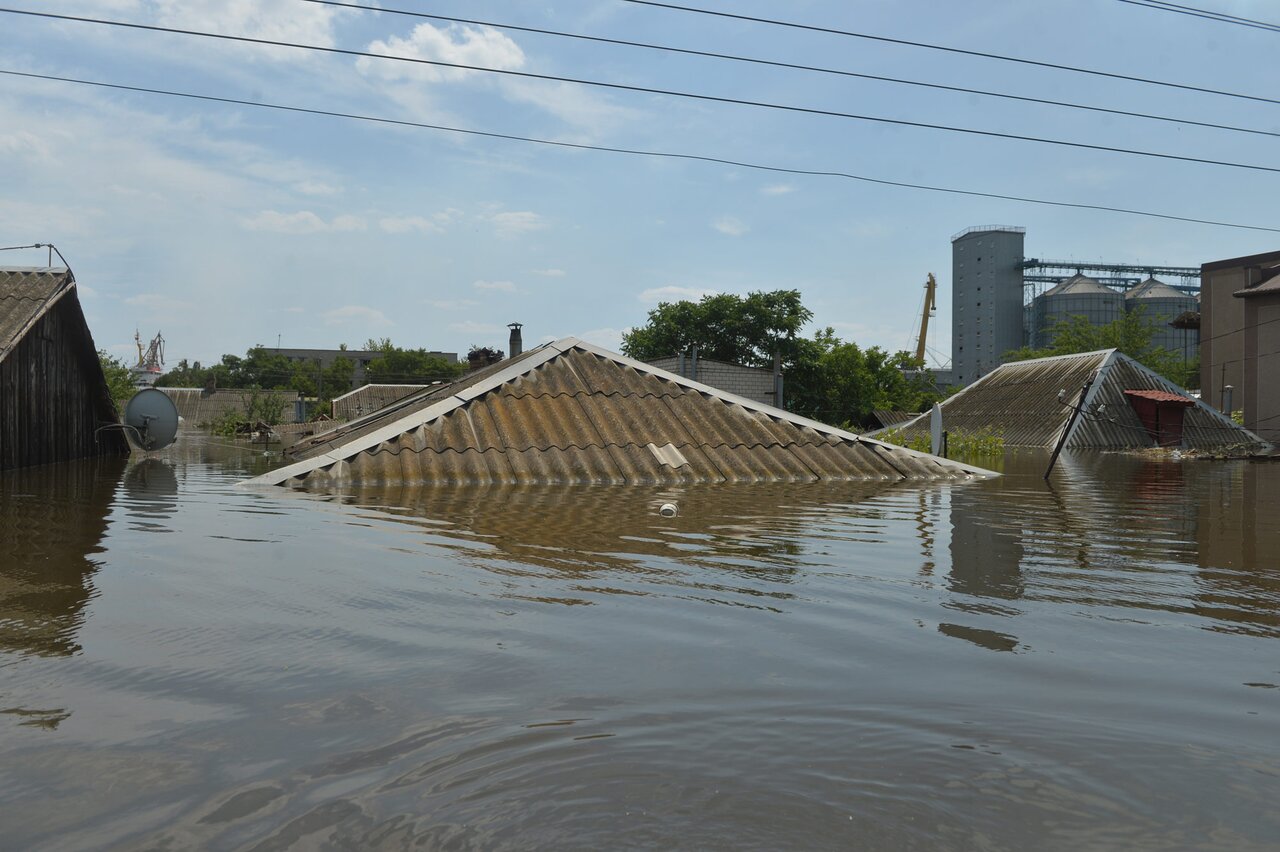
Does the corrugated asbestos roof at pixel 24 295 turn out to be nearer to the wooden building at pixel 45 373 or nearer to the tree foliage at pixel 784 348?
the wooden building at pixel 45 373

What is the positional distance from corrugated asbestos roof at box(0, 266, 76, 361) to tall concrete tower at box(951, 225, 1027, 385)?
10587 cm

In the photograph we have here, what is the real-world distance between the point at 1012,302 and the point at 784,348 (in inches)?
2538

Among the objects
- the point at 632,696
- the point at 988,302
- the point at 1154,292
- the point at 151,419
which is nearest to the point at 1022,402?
the point at 151,419

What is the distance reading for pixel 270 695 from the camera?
3287mm

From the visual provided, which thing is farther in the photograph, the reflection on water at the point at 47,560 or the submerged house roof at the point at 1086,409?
the submerged house roof at the point at 1086,409

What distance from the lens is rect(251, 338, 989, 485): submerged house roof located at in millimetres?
13188

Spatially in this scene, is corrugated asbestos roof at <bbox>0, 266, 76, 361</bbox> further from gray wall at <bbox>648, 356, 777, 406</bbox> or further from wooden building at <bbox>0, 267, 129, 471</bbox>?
gray wall at <bbox>648, 356, 777, 406</bbox>

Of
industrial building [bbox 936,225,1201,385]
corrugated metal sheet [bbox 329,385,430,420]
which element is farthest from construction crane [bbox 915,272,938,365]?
corrugated metal sheet [bbox 329,385,430,420]

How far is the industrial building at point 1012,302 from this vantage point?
363 feet

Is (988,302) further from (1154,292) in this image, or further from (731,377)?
(731,377)

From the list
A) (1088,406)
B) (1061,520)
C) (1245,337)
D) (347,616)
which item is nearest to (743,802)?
(347,616)

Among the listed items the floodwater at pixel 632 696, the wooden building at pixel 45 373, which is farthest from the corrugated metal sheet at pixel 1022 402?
the floodwater at pixel 632 696

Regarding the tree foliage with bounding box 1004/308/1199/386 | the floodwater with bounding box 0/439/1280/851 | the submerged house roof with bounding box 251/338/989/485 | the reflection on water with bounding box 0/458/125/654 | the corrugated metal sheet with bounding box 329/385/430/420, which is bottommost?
the floodwater with bounding box 0/439/1280/851

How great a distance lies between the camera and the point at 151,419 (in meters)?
26.3
